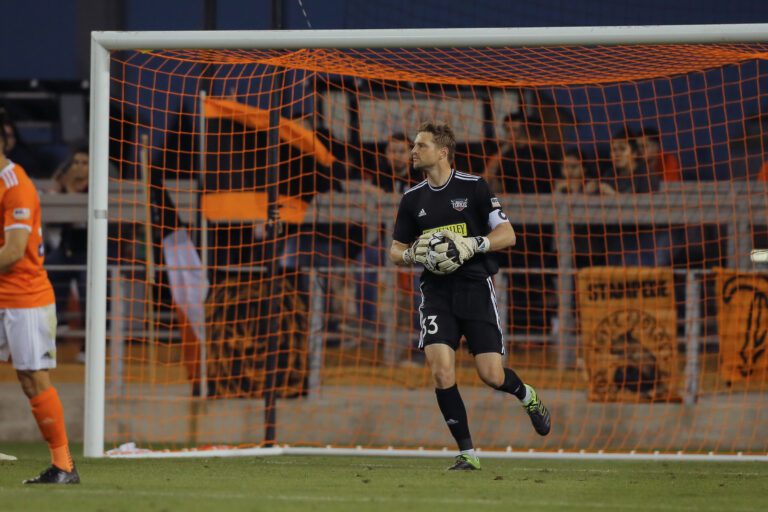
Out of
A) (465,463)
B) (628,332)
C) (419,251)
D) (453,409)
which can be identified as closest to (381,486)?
(453,409)

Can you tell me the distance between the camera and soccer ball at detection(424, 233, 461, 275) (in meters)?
7.40

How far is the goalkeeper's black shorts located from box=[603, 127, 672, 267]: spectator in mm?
3174

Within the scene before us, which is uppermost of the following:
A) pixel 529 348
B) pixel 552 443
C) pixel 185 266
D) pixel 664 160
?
pixel 664 160

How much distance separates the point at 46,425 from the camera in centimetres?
637

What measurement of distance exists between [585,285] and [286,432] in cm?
260

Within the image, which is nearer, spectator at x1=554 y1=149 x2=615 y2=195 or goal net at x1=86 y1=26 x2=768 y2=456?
goal net at x1=86 y1=26 x2=768 y2=456

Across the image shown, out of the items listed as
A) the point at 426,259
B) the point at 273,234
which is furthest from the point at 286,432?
the point at 426,259

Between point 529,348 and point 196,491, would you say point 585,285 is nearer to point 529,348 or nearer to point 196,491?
point 529,348

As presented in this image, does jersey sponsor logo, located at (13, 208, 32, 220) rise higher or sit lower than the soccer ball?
higher

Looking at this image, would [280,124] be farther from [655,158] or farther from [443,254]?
[655,158]

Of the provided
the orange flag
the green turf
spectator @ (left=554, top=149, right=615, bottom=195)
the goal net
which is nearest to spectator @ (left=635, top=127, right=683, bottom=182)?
the goal net

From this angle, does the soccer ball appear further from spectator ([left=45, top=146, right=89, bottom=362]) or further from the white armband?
spectator ([left=45, top=146, right=89, bottom=362])

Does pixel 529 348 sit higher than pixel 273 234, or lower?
lower

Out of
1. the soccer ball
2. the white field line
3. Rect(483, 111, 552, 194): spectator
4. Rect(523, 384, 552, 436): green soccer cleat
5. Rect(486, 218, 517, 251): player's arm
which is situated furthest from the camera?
Rect(483, 111, 552, 194): spectator
